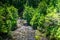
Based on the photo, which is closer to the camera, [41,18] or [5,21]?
[5,21]

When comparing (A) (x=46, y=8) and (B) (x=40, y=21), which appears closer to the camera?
(B) (x=40, y=21)

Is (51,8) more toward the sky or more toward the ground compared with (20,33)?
more toward the sky

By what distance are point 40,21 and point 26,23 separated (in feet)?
34.0

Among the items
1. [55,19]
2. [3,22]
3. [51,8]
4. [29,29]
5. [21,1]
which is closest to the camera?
[55,19]

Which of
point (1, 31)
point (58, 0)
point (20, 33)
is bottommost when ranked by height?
point (20, 33)

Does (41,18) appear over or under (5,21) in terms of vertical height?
under

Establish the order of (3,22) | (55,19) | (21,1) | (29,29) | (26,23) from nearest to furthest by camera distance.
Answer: (55,19), (3,22), (29,29), (26,23), (21,1)

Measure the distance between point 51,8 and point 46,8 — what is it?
85.5 inches

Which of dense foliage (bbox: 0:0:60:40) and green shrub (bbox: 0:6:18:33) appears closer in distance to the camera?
dense foliage (bbox: 0:0:60:40)

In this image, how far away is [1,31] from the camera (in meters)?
35.8

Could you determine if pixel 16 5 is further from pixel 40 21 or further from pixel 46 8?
pixel 40 21

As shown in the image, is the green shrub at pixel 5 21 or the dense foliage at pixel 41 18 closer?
the dense foliage at pixel 41 18

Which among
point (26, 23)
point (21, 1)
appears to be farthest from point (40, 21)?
point (21, 1)

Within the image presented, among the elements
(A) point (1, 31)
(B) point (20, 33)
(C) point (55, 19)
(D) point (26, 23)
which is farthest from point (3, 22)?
(D) point (26, 23)
